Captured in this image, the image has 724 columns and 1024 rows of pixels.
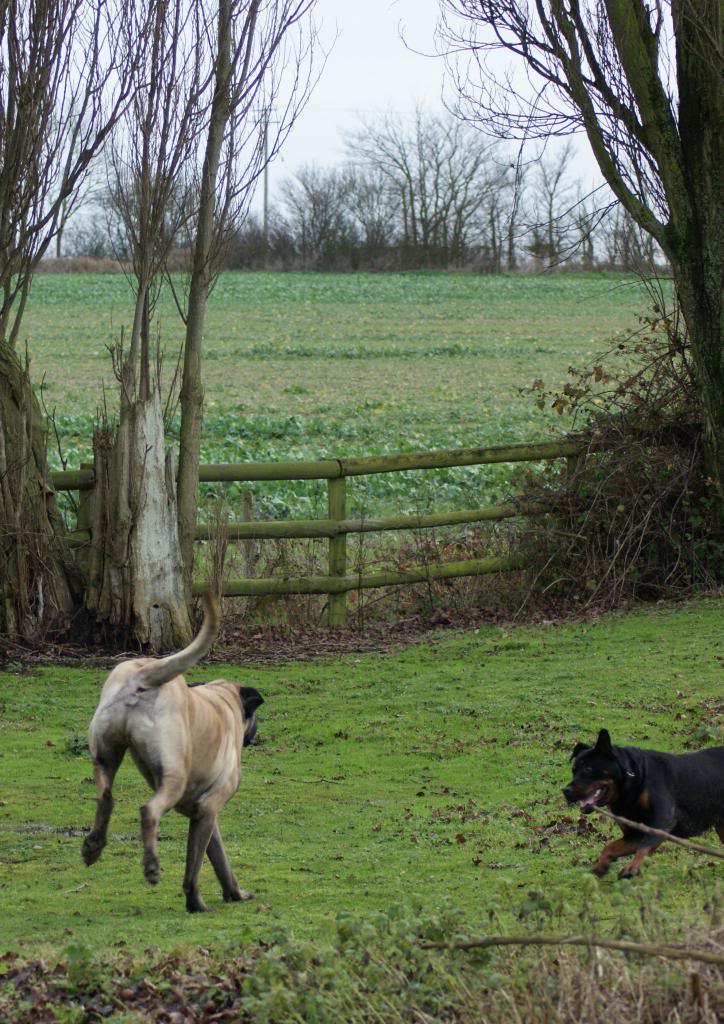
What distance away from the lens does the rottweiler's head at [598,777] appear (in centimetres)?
661

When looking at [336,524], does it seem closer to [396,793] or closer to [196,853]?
[396,793]

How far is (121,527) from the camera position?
1205 cm

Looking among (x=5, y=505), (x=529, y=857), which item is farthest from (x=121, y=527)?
(x=529, y=857)

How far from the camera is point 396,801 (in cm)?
822

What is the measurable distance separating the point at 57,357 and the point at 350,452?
71.7 ft

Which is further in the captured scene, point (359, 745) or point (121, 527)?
point (121, 527)

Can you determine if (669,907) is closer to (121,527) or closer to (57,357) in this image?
(121,527)

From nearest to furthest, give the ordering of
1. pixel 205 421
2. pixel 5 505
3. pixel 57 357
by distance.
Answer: pixel 5 505
pixel 205 421
pixel 57 357

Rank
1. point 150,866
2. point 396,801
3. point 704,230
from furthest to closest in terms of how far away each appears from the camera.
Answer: point 704,230
point 396,801
point 150,866

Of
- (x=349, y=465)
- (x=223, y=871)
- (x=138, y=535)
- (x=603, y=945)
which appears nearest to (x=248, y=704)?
(x=223, y=871)

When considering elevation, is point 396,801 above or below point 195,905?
below

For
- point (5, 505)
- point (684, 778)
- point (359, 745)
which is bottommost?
point (359, 745)

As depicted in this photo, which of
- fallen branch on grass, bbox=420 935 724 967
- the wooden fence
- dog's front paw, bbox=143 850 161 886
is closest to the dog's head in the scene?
dog's front paw, bbox=143 850 161 886

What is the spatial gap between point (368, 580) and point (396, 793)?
494 centimetres
